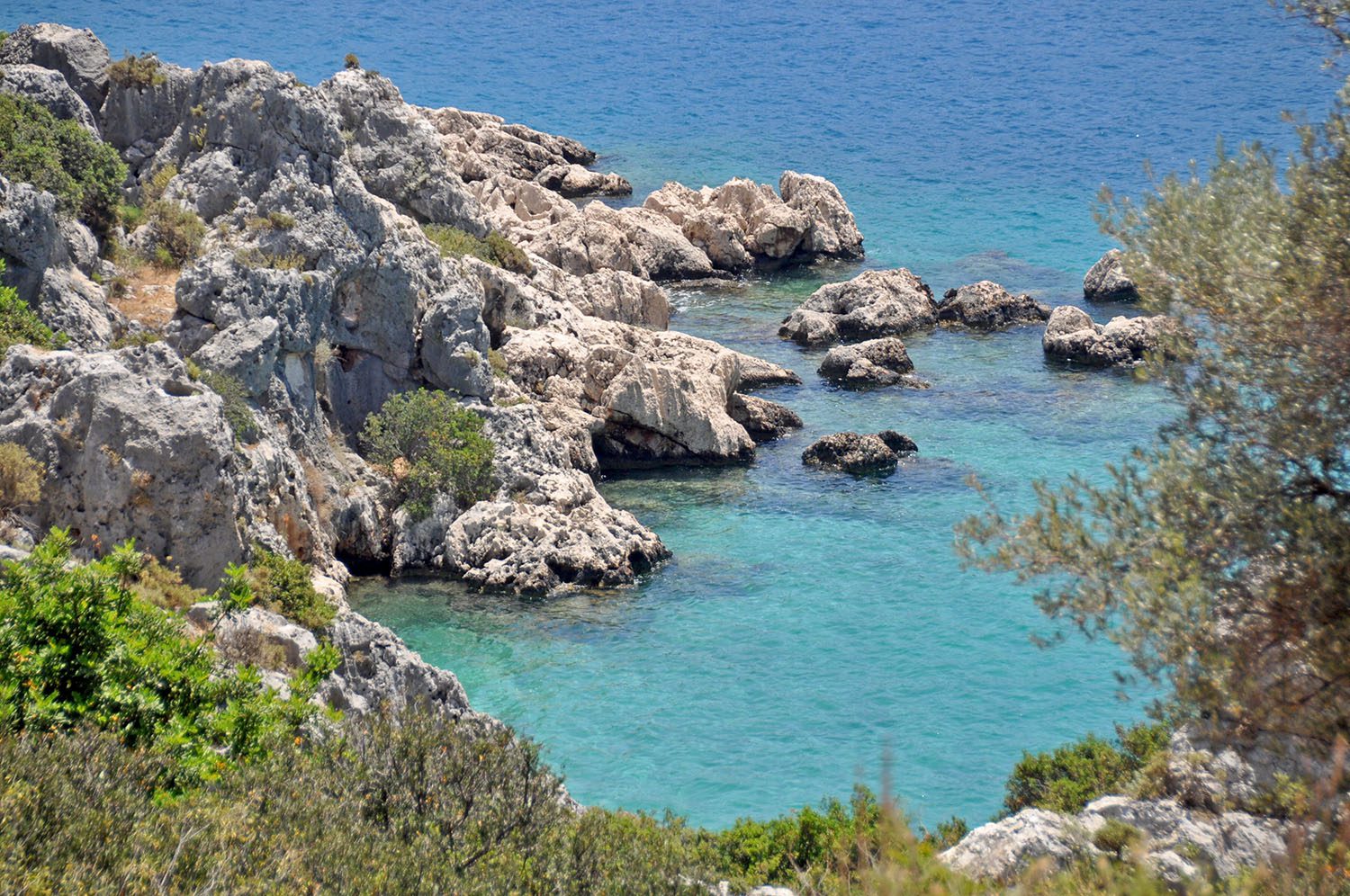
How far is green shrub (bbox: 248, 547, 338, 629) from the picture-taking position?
2023cm

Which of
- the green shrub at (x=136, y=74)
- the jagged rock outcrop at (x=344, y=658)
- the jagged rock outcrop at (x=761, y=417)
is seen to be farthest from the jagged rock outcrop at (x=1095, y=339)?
the jagged rock outcrop at (x=344, y=658)

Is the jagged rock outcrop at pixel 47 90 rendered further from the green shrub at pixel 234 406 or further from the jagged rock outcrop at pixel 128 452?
the jagged rock outcrop at pixel 128 452

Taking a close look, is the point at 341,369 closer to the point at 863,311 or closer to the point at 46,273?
the point at 46,273

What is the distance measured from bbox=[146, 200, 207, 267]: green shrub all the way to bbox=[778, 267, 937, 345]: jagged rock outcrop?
26.7 meters

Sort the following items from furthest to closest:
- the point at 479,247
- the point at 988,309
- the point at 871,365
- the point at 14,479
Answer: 1. the point at 988,309
2. the point at 871,365
3. the point at 479,247
4. the point at 14,479

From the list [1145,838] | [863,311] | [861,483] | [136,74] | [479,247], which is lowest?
[861,483]

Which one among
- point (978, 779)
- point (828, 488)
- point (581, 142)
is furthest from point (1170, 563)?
point (581, 142)

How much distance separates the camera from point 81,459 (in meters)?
21.4

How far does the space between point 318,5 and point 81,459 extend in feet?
504

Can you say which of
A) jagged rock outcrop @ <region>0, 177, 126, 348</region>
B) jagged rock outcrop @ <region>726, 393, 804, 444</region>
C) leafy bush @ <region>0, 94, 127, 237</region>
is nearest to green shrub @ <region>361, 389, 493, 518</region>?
jagged rock outcrop @ <region>0, 177, 126, 348</region>

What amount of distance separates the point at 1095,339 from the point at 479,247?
24.1 meters

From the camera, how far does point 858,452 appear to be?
3859 cm

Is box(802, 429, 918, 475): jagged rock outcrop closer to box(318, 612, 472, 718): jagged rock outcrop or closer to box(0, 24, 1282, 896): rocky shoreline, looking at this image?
box(0, 24, 1282, 896): rocky shoreline

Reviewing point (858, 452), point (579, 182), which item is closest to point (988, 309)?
point (858, 452)
